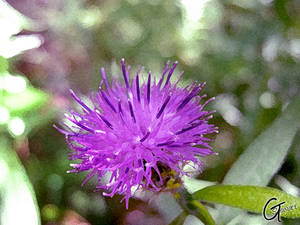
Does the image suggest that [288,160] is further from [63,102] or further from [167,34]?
[63,102]

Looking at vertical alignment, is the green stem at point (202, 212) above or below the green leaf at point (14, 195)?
below

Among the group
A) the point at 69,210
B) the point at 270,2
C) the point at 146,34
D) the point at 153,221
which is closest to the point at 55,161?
the point at 69,210

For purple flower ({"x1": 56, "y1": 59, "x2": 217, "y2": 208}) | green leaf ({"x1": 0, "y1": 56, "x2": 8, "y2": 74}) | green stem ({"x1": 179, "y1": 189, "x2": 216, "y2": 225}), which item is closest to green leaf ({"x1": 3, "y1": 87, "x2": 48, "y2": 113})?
green leaf ({"x1": 0, "y1": 56, "x2": 8, "y2": 74})

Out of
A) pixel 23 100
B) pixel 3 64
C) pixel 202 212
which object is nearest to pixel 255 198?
pixel 202 212

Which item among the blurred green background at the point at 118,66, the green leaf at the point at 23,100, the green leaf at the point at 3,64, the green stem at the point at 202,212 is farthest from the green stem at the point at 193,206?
the green leaf at the point at 3,64

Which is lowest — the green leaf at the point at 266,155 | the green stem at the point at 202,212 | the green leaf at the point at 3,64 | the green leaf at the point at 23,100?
the green stem at the point at 202,212

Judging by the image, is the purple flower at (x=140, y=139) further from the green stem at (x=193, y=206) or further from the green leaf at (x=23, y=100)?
the green leaf at (x=23, y=100)

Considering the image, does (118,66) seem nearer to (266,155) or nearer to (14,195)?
(14,195)
